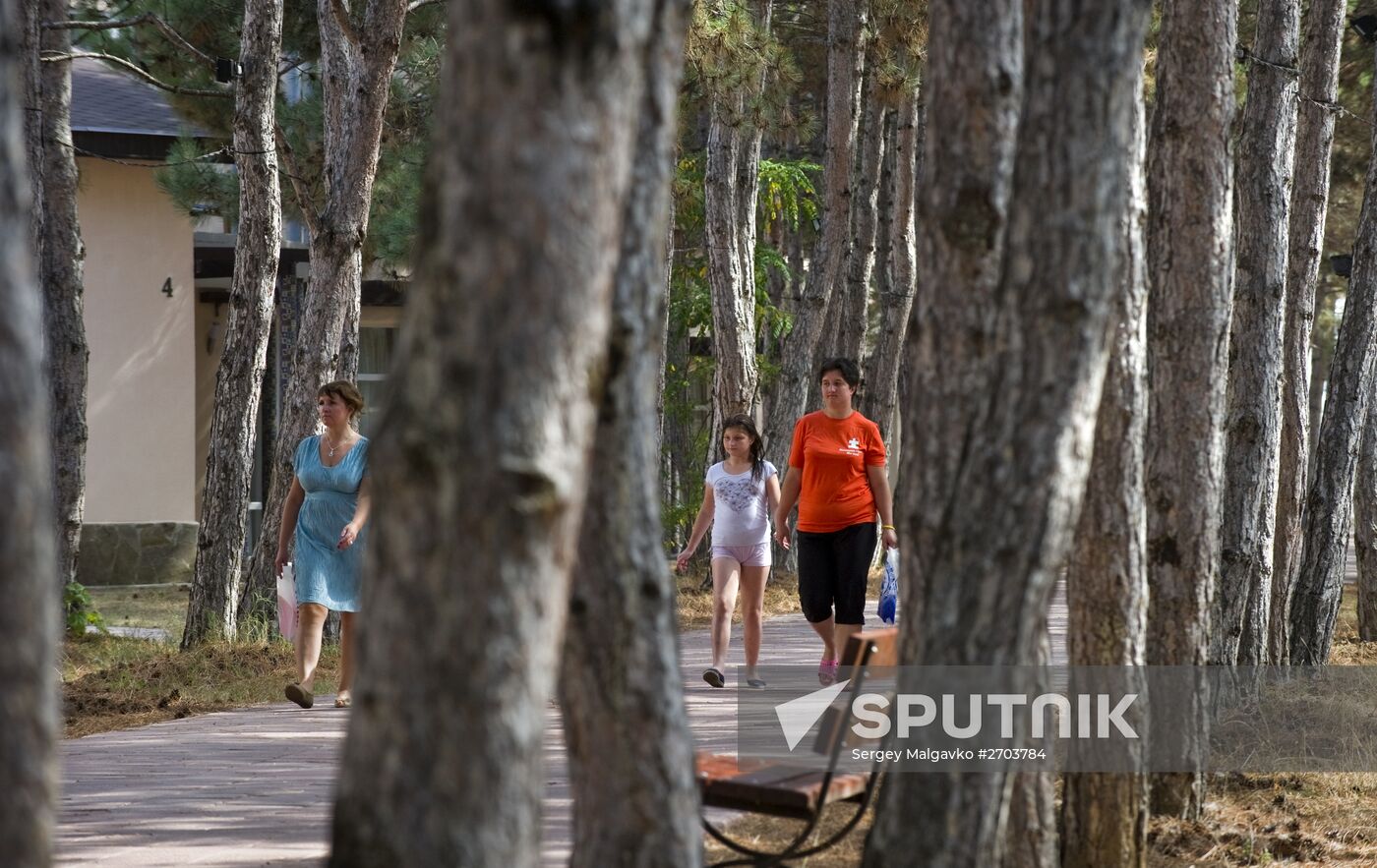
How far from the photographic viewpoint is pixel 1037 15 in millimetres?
3971

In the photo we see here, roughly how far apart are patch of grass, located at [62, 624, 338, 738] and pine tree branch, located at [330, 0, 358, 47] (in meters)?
4.46

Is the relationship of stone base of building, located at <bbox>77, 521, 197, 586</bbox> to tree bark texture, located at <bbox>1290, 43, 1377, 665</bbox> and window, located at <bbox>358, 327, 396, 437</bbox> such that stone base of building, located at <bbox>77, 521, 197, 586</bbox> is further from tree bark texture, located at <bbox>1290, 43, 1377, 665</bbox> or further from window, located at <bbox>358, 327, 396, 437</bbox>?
tree bark texture, located at <bbox>1290, 43, 1377, 665</bbox>

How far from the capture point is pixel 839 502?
9375 millimetres

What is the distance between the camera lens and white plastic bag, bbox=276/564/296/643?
9.38m

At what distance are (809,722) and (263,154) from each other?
640 centimetres

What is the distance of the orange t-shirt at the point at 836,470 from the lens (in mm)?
9384

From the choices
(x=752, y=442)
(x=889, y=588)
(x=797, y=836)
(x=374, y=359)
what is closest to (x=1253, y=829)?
(x=797, y=836)

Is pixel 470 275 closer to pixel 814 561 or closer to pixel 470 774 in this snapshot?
pixel 470 774

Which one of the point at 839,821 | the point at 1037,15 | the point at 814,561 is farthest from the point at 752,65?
the point at 1037,15

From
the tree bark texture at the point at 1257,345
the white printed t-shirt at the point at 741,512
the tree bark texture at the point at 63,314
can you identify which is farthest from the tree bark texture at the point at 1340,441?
the tree bark texture at the point at 63,314

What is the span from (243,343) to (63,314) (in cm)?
166

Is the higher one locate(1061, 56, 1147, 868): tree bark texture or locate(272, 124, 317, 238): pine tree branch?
locate(272, 124, 317, 238): pine tree branch

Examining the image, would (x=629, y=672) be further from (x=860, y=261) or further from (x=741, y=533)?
(x=860, y=261)

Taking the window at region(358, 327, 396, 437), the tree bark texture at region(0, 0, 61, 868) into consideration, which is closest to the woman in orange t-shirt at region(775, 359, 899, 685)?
the tree bark texture at region(0, 0, 61, 868)
